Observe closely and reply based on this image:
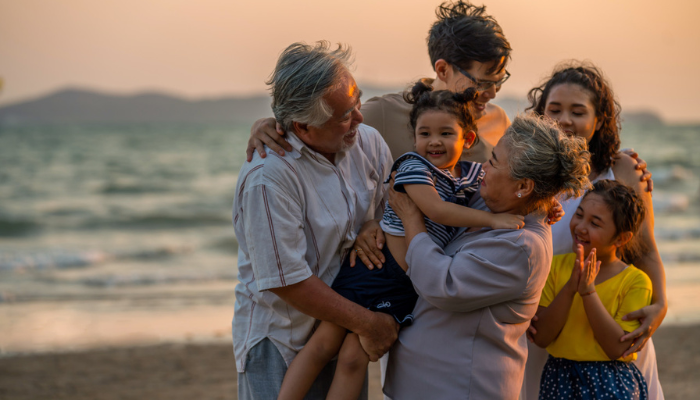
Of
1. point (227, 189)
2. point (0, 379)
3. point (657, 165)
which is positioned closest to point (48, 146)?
point (227, 189)

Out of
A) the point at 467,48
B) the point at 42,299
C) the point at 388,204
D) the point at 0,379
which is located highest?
the point at 467,48

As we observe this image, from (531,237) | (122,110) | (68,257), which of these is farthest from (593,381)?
(122,110)

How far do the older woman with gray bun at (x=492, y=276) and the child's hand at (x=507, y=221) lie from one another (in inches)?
0.9

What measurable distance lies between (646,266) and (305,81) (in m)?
1.75

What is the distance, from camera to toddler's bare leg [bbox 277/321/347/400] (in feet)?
7.28

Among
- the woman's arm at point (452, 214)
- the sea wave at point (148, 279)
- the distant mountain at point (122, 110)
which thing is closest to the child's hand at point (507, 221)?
the woman's arm at point (452, 214)

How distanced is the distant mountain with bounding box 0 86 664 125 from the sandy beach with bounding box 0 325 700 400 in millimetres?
27572

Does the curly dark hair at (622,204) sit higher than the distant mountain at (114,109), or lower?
higher

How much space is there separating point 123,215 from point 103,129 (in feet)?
69.0

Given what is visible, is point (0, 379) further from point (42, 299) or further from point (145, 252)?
point (145, 252)

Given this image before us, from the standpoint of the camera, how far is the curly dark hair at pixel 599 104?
2717 mm

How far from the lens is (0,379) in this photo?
5.02 metres

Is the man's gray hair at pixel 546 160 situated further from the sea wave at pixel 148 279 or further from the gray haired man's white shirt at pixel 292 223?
the sea wave at pixel 148 279

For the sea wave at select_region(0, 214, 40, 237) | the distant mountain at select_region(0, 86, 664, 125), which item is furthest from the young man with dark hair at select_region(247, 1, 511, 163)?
the distant mountain at select_region(0, 86, 664, 125)
